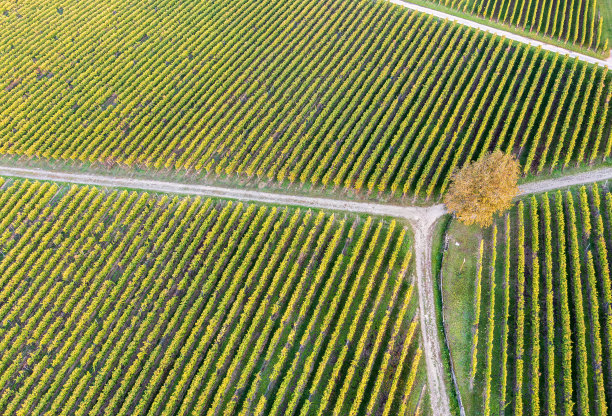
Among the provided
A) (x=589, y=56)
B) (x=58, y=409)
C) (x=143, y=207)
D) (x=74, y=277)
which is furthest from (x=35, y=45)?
(x=589, y=56)

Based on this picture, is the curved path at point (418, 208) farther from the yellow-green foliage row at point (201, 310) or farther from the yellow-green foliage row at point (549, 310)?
the yellow-green foliage row at point (549, 310)

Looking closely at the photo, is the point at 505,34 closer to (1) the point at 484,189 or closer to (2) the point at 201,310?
(1) the point at 484,189

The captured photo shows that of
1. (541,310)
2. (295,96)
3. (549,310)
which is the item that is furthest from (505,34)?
(549,310)

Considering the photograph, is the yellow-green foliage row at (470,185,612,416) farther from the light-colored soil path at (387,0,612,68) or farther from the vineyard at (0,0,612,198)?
the light-colored soil path at (387,0,612,68)

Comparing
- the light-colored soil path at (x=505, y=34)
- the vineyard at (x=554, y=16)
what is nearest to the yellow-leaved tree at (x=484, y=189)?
the light-colored soil path at (x=505, y=34)

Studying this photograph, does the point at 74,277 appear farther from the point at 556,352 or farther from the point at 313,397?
the point at 556,352

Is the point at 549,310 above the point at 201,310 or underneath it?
above
